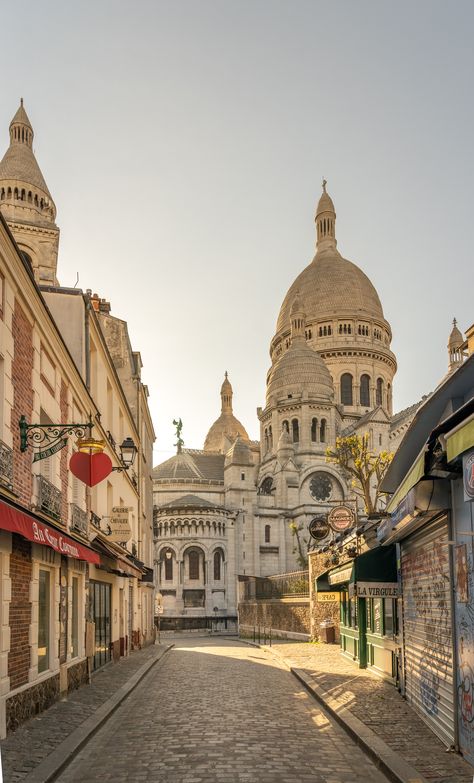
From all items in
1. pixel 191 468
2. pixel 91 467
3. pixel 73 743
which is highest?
pixel 191 468

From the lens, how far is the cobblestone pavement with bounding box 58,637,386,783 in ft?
28.7

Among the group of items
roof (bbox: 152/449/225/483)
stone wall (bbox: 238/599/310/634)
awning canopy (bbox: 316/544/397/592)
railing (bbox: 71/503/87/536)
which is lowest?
stone wall (bbox: 238/599/310/634)

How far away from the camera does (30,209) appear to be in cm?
5919

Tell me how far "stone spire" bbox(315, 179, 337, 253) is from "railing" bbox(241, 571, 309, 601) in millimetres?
69047

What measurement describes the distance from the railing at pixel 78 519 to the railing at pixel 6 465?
18.7 feet

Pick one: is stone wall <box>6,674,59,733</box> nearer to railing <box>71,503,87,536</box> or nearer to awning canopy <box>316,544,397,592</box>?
railing <box>71,503,87,536</box>

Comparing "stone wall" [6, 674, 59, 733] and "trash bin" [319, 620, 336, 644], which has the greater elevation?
"stone wall" [6, 674, 59, 733]

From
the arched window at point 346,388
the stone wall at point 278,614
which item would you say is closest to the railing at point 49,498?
the stone wall at point 278,614

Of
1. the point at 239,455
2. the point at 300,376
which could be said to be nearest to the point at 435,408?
the point at 239,455

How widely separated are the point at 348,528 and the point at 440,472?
16958mm

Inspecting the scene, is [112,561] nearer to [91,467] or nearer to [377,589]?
[91,467]

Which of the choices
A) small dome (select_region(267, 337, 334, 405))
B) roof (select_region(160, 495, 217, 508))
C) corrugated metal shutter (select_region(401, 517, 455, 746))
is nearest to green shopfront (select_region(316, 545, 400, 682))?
corrugated metal shutter (select_region(401, 517, 455, 746))

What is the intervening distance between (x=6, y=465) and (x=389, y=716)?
6.68 meters

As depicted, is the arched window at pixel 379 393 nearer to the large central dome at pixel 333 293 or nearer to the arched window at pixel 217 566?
the large central dome at pixel 333 293
